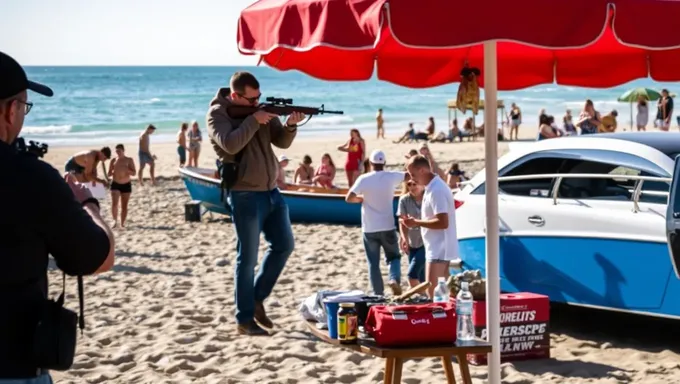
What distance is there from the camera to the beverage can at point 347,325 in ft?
17.2

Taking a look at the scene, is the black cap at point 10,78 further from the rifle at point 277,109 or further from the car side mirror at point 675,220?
the rifle at point 277,109

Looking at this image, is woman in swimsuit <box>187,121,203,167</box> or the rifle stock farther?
woman in swimsuit <box>187,121,203,167</box>

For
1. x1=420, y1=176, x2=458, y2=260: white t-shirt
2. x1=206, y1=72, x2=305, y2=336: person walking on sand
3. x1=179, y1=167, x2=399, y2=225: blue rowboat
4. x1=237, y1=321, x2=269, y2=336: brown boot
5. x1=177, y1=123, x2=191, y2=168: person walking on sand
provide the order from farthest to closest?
x1=177, y1=123, x2=191, y2=168: person walking on sand
x1=179, y1=167, x2=399, y2=225: blue rowboat
x1=237, y1=321, x2=269, y2=336: brown boot
x1=420, y1=176, x2=458, y2=260: white t-shirt
x1=206, y1=72, x2=305, y2=336: person walking on sand

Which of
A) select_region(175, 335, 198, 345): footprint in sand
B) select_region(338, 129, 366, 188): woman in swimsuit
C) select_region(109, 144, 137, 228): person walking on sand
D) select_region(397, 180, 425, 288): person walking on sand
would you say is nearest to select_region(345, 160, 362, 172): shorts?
select_region(338, 129, 366, 188): woman in swimsuit

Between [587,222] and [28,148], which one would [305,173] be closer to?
[587,222]

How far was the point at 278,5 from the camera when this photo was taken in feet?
16.9

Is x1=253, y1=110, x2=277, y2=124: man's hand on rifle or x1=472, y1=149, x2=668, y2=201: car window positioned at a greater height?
x1=253, y1=110, x2=277, y2=124: man's hand on rifle

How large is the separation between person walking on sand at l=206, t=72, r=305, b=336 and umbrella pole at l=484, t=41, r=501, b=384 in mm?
2740

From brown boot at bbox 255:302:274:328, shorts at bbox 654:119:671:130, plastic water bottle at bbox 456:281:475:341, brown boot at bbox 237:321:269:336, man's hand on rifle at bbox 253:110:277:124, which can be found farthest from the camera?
shorts at bbox 654:119:671:130

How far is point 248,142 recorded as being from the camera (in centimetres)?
816

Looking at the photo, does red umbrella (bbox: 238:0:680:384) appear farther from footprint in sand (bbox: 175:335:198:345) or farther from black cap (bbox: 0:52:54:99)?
footprint in sand (bbox: 175:335:198:345)

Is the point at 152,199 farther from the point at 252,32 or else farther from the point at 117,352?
the point at 252,32

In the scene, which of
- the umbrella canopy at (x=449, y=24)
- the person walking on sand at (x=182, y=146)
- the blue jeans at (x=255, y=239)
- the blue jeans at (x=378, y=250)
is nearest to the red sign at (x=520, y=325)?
the blue jeans at (x=255, y=239)

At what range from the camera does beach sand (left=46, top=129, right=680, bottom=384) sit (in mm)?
7418
